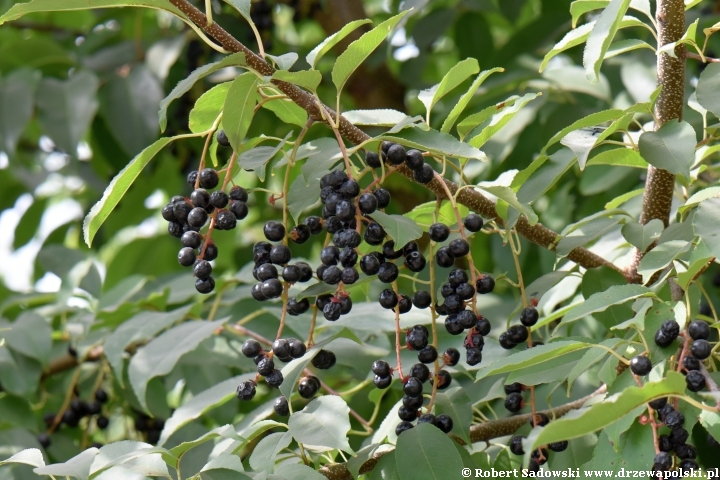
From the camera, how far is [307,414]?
39.6 inches

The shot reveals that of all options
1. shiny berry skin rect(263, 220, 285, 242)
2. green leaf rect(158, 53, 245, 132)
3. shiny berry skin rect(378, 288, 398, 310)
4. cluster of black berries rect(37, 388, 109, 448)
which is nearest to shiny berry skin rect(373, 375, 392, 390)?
shiny berry skin rect(378, 288, 398, 310)

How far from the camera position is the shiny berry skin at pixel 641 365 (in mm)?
903

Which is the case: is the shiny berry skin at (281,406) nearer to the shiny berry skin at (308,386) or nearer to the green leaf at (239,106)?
the shiny berry skin at (308,386)

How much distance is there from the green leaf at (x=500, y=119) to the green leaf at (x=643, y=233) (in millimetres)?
246

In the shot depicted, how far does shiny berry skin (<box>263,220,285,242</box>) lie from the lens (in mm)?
1023

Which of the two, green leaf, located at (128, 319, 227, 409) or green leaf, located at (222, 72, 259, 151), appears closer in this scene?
green leaf, located at (222, 72, 259, 151)

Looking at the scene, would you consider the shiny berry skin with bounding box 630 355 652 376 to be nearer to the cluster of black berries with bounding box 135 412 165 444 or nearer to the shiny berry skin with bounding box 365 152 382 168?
the shiny berry skin with bounding box 365 152 382 168

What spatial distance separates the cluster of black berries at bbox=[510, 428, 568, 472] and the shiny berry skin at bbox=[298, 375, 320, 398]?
282 mm

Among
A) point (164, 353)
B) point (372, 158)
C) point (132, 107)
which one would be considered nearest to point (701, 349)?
point (372, 158)

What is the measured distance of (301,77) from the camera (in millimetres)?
964

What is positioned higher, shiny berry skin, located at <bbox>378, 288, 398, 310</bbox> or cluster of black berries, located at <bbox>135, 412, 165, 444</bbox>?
shiny berry skin, located at <bbox>378, 288, 398, 310</bbox>

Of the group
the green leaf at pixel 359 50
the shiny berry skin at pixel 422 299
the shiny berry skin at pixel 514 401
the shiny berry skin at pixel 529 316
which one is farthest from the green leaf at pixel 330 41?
the shiny berry skin at pixel 514 401

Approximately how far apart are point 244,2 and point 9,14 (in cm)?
28

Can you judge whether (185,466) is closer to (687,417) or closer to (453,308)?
(453,308)
